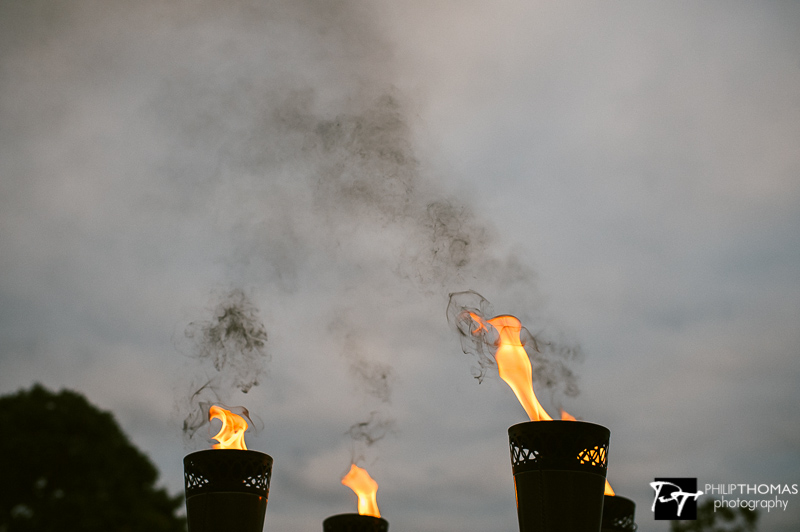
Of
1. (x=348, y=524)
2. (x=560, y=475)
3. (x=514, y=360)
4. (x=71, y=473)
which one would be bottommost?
(x=560, y=475)

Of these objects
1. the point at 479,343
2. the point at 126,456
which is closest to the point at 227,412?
the point at 126,456

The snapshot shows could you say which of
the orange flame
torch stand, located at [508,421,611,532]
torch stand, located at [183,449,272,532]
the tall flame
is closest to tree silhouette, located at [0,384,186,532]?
the orange flame

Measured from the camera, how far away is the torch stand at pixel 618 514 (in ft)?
56.2

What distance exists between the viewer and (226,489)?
13234mm

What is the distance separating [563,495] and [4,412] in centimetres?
1298

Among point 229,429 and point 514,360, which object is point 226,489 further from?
point 514,360

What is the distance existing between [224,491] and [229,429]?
329 centimetres

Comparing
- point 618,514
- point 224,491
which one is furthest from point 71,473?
point 618,514

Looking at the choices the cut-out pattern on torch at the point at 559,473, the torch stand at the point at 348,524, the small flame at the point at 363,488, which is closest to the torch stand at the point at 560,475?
the cut-out pattern on torch at the point at 559,473

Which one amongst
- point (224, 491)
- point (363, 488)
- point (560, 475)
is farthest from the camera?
point (363, 488)

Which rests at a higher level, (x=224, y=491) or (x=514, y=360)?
(x=514, y=360)

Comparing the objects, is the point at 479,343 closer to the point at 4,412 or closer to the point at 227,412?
the point at 227,412

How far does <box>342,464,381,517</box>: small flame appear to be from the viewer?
20.0m

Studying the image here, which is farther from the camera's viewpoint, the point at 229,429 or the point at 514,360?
the point at 229,429
